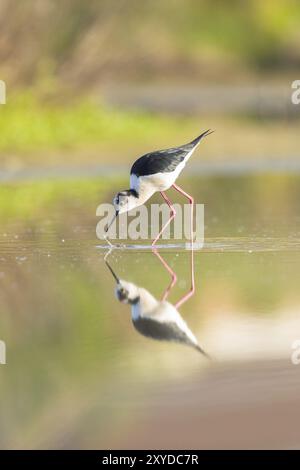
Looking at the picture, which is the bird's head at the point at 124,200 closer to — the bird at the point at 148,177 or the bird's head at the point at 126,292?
the bird at the point at 148,177

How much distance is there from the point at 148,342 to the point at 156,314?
726 millimetres

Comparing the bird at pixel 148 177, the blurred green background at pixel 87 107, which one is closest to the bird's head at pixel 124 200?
the bird at pixel 148 177

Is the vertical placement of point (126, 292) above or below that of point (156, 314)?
above

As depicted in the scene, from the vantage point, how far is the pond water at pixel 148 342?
5.27 metres

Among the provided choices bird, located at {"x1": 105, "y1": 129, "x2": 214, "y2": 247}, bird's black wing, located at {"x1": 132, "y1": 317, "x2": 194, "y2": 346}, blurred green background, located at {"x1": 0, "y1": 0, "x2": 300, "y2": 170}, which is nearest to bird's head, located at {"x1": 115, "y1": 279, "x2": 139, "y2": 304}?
bird's black wing, located at {"x1": 132, "y1": 317, "x2": 194, "y2": 346}

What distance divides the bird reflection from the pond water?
0.5 inches

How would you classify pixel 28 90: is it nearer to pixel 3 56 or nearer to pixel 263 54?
pixel 3 56

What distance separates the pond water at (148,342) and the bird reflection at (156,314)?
1cm

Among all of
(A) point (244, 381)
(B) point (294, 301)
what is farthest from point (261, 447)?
(B) point (294, 301)

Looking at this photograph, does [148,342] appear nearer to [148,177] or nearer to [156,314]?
[156,314]

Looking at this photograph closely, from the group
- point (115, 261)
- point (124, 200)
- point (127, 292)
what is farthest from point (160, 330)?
point (124, 200)

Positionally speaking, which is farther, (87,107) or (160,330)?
(87,107)

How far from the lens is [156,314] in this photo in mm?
7363

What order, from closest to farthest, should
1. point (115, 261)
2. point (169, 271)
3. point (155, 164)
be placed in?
point (169, 271)
point (115, 261)
point (155, 164)
